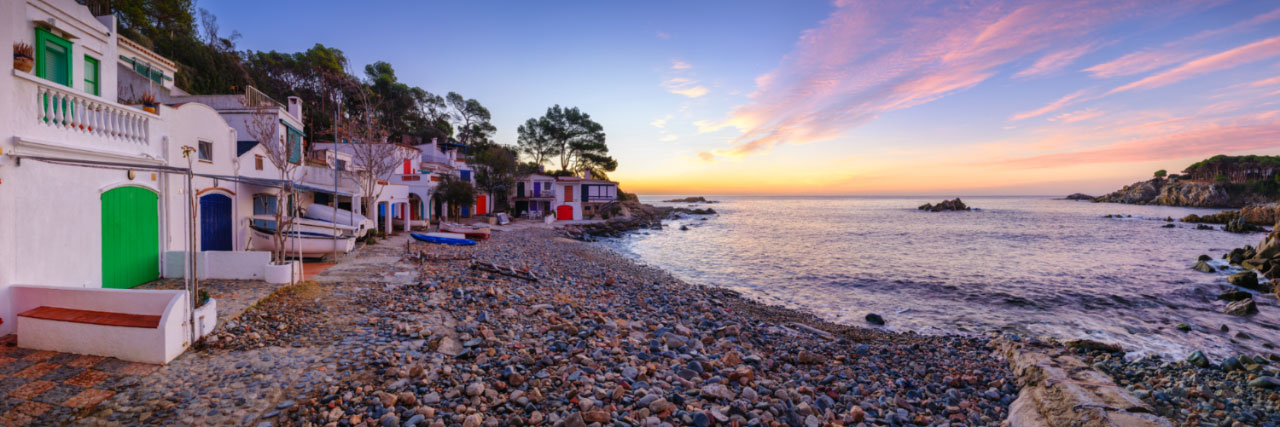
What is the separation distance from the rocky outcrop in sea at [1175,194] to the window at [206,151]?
13755cm

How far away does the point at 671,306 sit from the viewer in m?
12.5

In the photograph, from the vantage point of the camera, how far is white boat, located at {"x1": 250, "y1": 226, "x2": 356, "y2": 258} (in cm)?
1384

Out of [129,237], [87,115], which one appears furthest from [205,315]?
[129,237]

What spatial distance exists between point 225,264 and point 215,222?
327 centimetres

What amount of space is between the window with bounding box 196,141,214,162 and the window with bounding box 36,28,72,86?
9.67 ft

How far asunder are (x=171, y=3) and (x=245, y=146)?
87.4 feet

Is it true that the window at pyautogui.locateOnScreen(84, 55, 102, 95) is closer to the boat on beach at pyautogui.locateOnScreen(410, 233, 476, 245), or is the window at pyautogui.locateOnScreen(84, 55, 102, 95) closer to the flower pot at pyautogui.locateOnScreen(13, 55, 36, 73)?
the flower pot at pyautogui.locateOnScreen(13, 55, 36, 73)

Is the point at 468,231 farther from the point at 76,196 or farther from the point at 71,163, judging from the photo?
the point at 71,163

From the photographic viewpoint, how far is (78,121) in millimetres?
7633

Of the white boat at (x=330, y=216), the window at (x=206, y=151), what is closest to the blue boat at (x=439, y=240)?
the white boat at (x=330, y=216)

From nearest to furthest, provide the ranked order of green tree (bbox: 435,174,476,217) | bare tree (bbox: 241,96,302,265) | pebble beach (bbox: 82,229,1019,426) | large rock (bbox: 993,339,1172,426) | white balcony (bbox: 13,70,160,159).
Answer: pebble beach (bbox: 82,229,1019,426), large rock (bbox: 993,339,1172,426), white balcony (bbox: 13,70,160,159), bare tree (bbox: 241,96,302,265), green tree (bbox: 435,174,476,217)

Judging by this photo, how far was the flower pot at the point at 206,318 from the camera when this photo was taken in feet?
21.4

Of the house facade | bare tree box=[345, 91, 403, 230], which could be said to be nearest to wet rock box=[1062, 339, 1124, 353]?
the house facade

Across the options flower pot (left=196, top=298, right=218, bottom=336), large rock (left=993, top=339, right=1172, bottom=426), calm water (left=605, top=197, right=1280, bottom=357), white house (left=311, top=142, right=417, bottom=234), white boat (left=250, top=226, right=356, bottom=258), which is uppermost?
white house (left=311, top=142, right=417, bottom=234)
